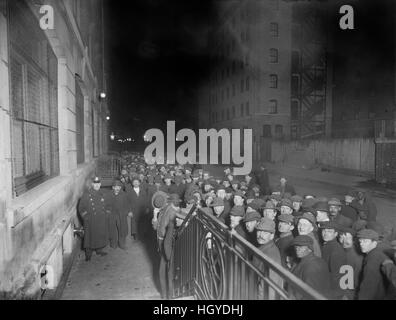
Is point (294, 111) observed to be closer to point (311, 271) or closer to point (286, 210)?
point (286, 210)

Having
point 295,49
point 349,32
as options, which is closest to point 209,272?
point 349,32

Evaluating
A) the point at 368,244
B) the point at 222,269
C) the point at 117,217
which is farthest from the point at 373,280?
the point at 117,217

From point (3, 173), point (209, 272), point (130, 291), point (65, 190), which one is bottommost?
point (130, 291)

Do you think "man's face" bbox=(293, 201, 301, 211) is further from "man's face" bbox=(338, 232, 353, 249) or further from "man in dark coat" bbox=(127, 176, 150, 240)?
"man in dark coat" bbox=(127, 176, 150, 240)

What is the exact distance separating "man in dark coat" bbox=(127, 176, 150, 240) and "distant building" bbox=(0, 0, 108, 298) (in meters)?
1.36

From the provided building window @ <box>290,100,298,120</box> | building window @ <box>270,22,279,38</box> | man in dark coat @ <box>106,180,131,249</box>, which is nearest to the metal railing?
man in dark coat @ <box>106,180,131,249</box>

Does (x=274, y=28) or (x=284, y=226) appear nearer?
(x=284, y=226)

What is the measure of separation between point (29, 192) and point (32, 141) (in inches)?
36.9

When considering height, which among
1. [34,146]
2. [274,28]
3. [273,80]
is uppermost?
[274,28]

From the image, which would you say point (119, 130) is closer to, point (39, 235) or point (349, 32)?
point (349, 32)

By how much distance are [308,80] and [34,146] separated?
1554 inches

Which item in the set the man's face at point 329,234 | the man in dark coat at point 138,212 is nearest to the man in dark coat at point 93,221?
the man in dark coat at point 138,212

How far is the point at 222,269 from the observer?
3293 millimetres

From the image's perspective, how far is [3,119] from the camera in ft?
11.4
